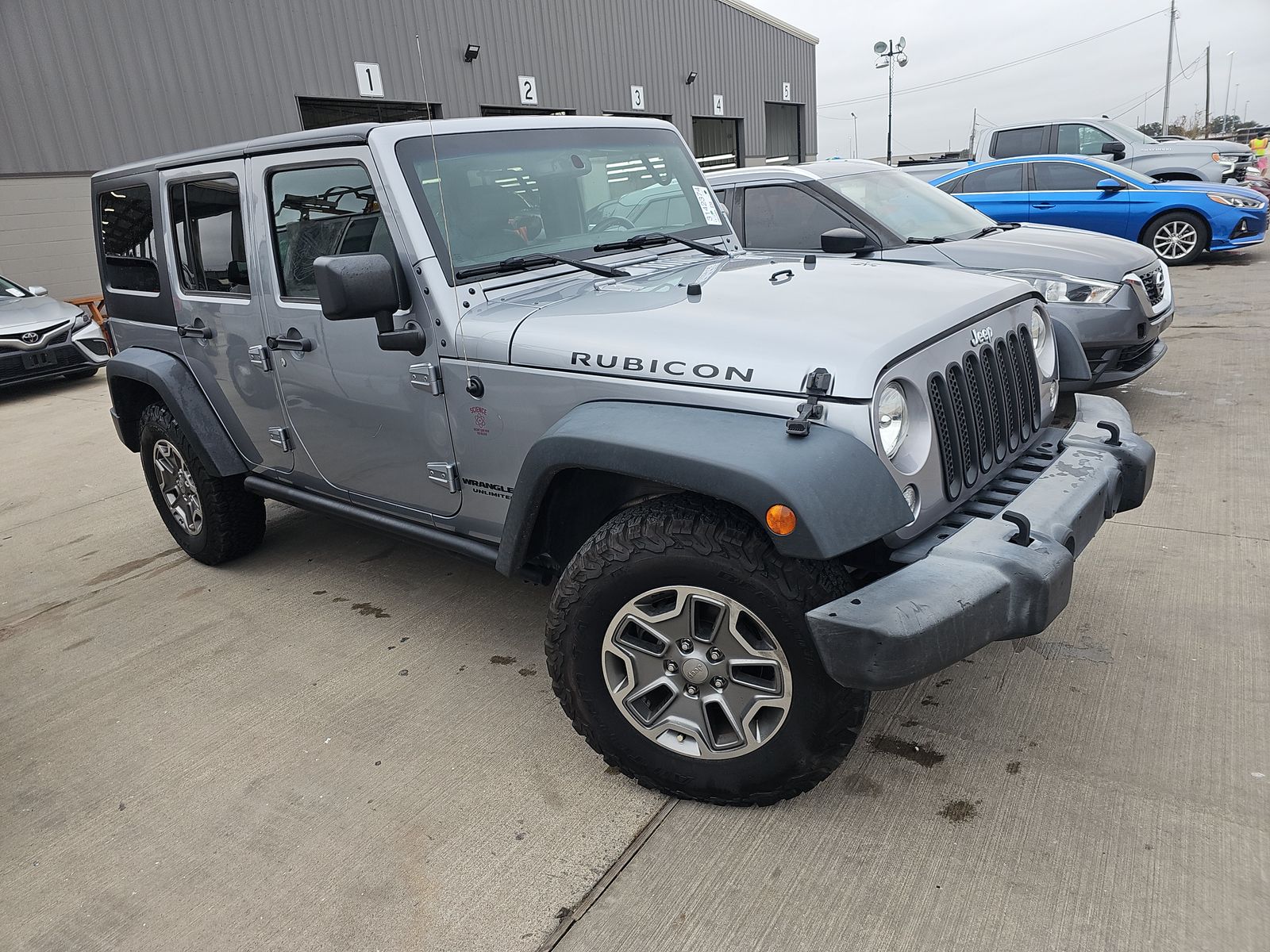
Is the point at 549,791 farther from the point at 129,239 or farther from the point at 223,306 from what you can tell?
the point at 129,239

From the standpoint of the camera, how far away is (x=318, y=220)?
3260 millimetres

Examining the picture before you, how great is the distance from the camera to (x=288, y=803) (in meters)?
2.68

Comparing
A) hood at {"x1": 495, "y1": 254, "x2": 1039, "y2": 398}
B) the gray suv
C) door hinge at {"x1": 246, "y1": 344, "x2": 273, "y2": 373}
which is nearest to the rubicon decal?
hood at {"x1": 495, "y1": 254, "x2": 1039, "y2": 398}

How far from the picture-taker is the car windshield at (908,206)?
607 centimetres

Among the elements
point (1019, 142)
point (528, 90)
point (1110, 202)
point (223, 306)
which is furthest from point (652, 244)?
point (528, 90)

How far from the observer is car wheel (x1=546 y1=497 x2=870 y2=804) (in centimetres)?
220

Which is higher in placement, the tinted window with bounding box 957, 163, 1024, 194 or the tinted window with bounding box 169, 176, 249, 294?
the tinted window with bounding box 169, 176, 249, 294

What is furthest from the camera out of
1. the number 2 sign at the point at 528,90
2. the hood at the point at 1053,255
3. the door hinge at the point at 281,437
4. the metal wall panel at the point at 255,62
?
the number 2 sign at the point at 528,90

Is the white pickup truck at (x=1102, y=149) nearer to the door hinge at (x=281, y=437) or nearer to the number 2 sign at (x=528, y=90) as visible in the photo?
the number 2 sign at (x=528, y=90)

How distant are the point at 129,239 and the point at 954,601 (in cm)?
415

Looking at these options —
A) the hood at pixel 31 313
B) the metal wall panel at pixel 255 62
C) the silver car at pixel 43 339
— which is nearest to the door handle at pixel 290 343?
the silver car at pixel 43 339

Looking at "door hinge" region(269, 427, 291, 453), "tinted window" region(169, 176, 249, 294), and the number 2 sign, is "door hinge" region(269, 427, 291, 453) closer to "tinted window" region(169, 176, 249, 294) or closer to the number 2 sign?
"tinted window" region(169, 176, 249, 294)

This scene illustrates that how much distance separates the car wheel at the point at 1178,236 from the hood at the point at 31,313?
12768 mm

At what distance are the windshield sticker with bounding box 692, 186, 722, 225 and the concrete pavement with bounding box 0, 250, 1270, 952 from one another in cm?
178
